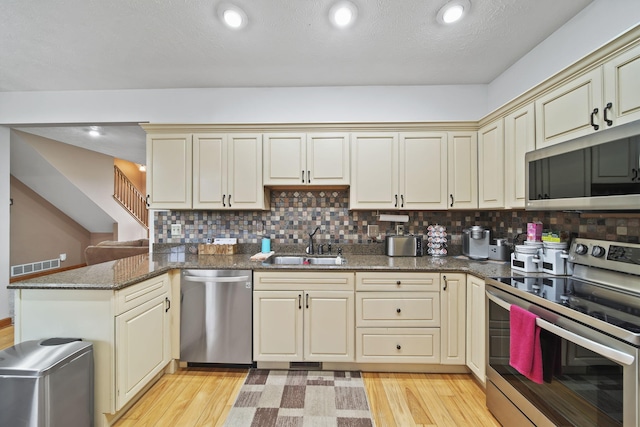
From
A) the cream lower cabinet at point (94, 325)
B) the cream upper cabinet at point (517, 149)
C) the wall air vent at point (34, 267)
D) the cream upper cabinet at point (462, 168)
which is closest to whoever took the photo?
the cream lower cabinet at point (94, 325)

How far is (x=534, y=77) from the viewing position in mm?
2186

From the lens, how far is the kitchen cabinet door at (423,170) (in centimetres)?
251

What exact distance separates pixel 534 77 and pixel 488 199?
105cm

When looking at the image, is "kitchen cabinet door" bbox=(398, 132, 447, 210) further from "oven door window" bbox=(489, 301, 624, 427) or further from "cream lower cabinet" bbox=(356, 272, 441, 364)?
"oven door window" bbox=(489, 301, 624, 427)

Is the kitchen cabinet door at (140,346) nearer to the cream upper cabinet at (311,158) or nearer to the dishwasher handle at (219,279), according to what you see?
the dishwasher handle at (219,279)

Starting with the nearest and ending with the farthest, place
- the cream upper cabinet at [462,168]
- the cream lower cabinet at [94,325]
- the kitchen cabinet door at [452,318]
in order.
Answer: the cream lower cabinet at [94,325]
the kitchen cabinet door at [452,318]
the cream upper cabinet at [462,168]

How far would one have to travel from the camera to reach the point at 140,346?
1.83m

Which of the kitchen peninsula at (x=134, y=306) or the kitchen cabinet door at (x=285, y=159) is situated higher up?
the kitchen cabinet door at (x=285, y=159)

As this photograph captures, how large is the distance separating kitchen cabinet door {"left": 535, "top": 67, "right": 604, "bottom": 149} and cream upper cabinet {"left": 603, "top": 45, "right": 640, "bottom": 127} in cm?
4

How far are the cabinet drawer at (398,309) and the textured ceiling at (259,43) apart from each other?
2.01m

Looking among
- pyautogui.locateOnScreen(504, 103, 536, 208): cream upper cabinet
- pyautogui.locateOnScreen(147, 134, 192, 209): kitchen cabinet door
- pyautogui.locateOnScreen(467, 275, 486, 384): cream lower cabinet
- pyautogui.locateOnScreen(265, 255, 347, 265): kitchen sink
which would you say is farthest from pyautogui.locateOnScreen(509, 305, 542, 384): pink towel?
pyautogui.locateOnScreen(147, 134, 192, 209): kitchen cabinet door

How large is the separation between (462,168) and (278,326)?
218cm

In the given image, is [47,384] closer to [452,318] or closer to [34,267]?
[452,318]

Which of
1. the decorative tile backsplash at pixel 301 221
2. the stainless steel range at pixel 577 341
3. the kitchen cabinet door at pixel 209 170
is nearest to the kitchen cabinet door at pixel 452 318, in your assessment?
the stainless steel range at pixel 577 341
